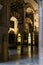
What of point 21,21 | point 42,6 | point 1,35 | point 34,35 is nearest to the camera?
point 42,6

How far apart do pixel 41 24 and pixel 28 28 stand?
2699 cm

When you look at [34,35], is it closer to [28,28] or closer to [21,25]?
[28,28]

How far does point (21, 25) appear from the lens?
2309 cm

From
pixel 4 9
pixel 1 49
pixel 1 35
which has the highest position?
pixel 4 9

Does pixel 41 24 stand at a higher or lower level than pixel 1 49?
higher

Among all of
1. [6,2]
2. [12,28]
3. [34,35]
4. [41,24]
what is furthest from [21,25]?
[41,24]

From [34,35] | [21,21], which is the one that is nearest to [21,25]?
[21,21]

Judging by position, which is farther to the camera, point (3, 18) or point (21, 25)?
point (21, 25)

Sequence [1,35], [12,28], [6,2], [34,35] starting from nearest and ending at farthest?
[1,35], [6,2], [34,35], [12,28]

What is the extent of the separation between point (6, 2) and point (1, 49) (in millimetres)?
2842

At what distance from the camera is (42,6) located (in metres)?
2.04

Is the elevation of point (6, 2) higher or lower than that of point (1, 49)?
higher

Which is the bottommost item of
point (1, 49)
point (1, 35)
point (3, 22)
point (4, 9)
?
point (1, 49)

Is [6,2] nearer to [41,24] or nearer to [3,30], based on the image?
[3,30]
